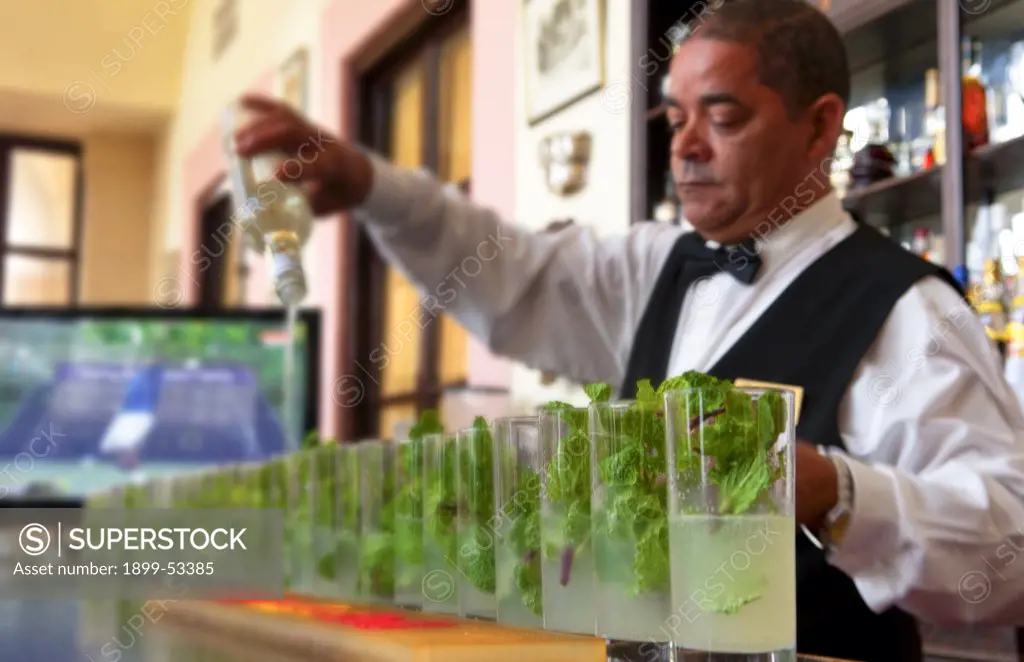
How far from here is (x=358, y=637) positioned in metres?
0.76

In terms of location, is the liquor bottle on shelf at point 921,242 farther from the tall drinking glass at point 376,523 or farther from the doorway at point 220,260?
the doorway at point 220,260

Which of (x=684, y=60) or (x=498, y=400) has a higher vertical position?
(x=684, y=60)

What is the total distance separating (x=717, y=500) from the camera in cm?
71

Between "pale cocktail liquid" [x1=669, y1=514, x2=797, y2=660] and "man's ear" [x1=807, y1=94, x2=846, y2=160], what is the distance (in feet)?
2.96

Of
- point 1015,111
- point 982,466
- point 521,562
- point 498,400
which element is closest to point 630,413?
point 521,562

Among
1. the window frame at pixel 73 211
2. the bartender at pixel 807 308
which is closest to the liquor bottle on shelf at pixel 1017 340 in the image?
the bartender at pixel 807 308

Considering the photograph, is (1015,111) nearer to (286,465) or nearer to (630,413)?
(286,465)

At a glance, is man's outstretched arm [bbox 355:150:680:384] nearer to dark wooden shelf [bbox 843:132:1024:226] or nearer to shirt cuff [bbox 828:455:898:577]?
dark wooden shelf [bbox 843:132:1024:226]

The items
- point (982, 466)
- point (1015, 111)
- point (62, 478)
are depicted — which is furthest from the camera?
point (62, 478)

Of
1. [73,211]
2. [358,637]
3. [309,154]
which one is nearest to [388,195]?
[309,154]

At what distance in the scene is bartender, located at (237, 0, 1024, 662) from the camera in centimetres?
116

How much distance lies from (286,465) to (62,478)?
301 cm

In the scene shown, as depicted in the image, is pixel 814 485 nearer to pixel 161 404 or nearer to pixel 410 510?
pixel 410 510

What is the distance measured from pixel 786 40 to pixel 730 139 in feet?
0.45
